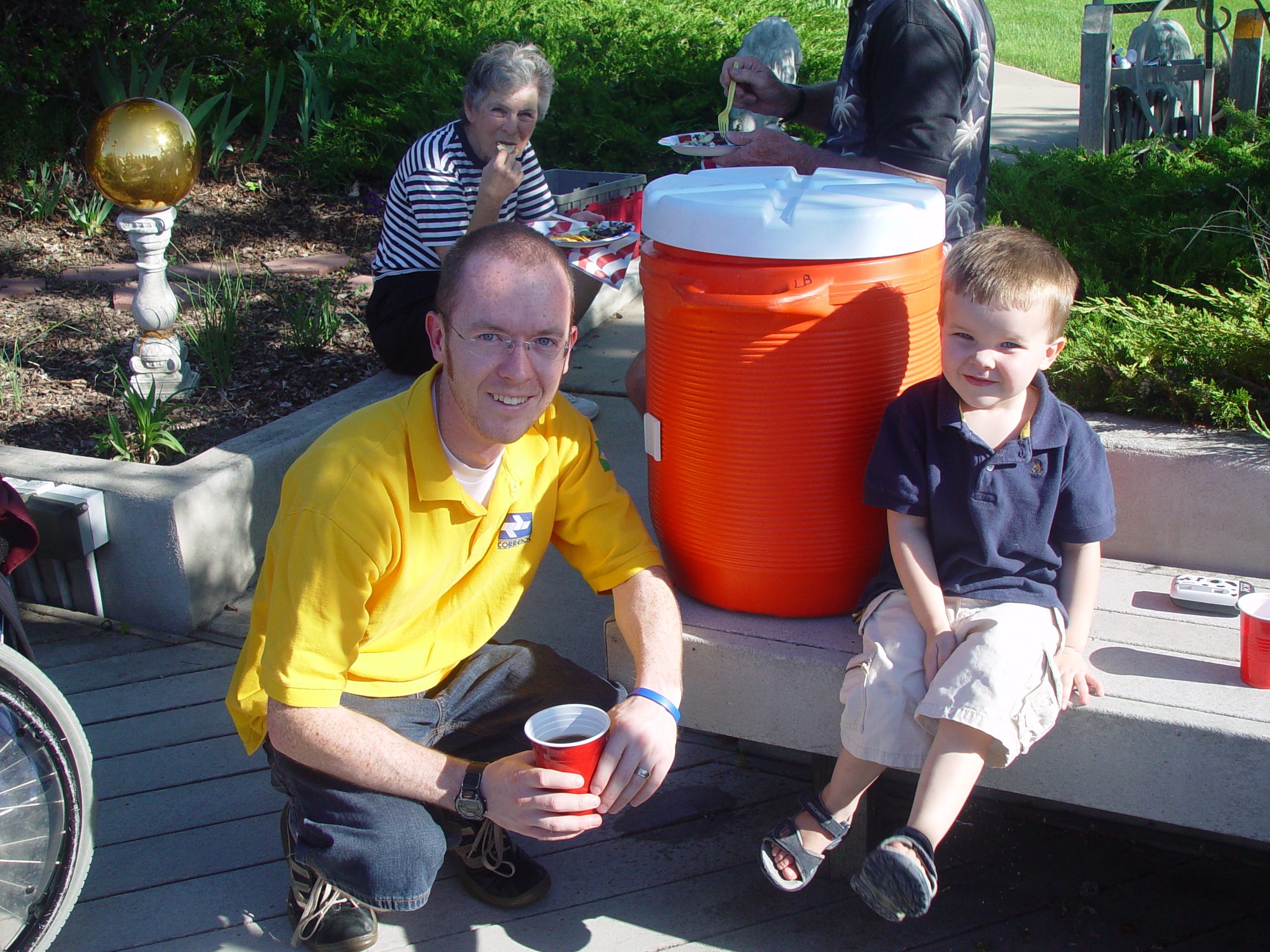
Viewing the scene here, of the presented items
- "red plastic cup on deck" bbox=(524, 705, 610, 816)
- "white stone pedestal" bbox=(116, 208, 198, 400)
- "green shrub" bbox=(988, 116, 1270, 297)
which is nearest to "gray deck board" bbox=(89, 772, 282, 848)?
"red plastic cup on deck" bbox=(524, 705, 610, 816)

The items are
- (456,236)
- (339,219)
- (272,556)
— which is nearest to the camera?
(272,556)

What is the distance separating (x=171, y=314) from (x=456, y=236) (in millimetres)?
1039

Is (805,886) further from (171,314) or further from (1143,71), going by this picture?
(1143,71)

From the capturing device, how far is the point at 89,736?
9.04 ft

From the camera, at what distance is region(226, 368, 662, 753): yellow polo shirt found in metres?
1.88

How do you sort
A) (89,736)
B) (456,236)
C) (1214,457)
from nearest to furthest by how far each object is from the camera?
1. (1214,457)
2. (89,736)
3. (456,236)

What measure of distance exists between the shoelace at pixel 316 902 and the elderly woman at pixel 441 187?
210 cm

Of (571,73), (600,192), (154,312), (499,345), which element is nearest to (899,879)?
(499,345)

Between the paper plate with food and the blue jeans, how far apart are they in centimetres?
171

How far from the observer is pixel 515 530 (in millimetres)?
2184

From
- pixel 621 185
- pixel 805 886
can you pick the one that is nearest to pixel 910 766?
pixel 805 886

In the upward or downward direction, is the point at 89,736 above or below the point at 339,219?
below

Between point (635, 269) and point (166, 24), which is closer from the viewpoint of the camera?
point (635, 269)

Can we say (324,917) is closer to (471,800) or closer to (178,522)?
(471,800)
